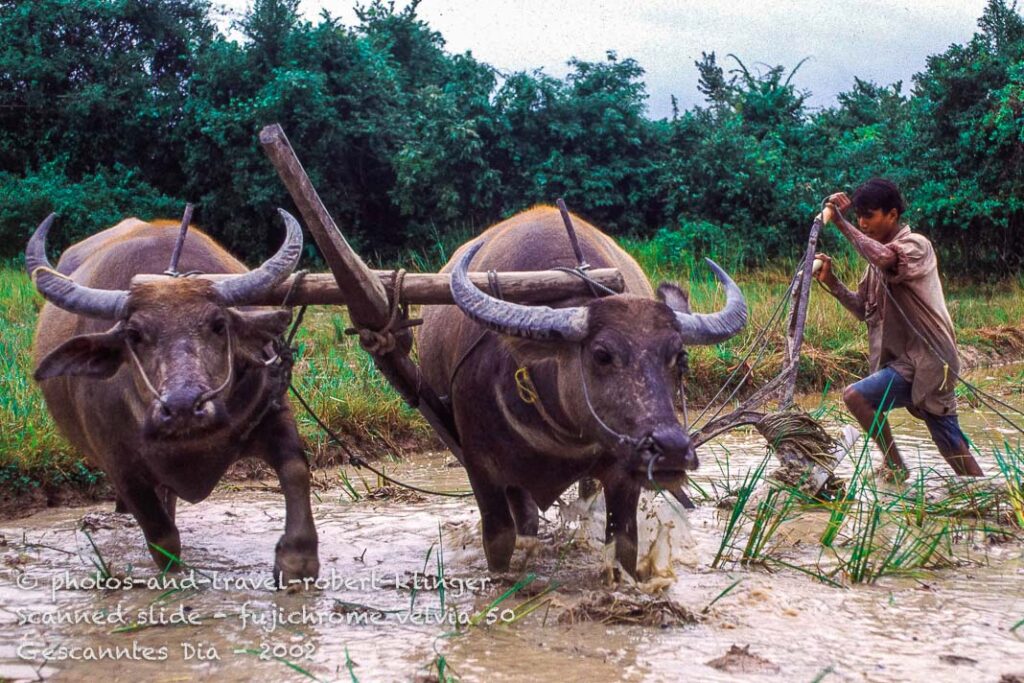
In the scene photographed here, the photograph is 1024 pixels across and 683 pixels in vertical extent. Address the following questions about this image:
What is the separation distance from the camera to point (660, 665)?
10.7ft

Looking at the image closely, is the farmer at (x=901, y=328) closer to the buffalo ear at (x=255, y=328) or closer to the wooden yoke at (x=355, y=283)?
the wooden yoke at (x=355, y=283)

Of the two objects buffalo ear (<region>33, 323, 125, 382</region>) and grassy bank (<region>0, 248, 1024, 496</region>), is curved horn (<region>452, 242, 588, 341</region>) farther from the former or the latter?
grassy bank (<region>0, 248, 1024, 496</region>)

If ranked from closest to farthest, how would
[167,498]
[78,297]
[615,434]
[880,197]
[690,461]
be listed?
[690,461] < [615,434] < [78,297] < [167,498] < [880,197]

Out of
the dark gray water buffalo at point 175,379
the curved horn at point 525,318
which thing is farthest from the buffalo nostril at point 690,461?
the dark gray water buffalo at point 175,379

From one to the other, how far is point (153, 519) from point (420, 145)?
11728 mm

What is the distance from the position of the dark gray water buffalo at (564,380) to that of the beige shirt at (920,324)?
144 cm

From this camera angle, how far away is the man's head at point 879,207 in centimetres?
535

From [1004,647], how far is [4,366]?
611 centimetres

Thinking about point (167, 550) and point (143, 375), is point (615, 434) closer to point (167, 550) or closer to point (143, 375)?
point (143, 375)

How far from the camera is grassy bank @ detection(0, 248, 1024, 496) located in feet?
18.9

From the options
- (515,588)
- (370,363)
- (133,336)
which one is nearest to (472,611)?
(515,588)

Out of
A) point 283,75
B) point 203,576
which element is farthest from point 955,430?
point 283,75

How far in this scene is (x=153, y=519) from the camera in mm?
4262

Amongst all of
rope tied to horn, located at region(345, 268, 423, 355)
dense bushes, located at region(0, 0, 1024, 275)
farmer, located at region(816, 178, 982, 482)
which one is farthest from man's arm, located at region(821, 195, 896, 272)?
dense bushes, located at region(0, 0, 1024, 275)
